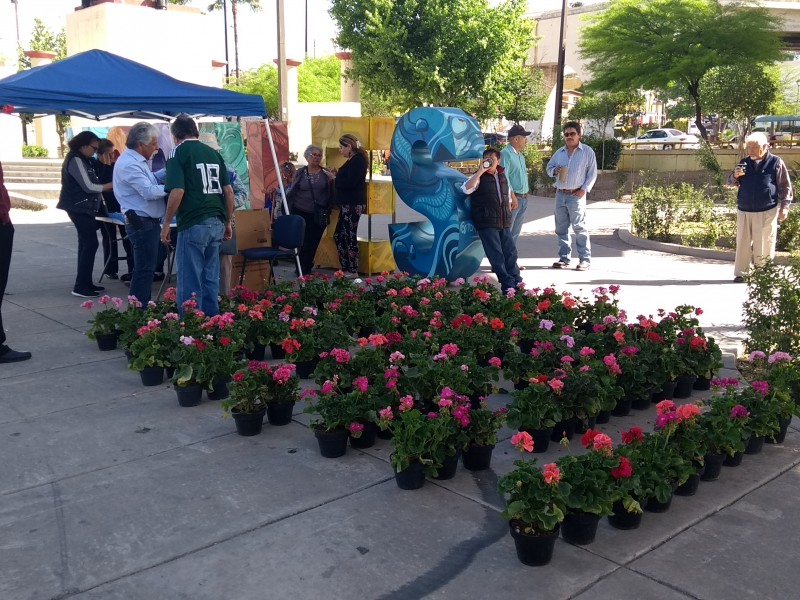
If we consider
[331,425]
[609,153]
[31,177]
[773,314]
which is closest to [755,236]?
[773,314]

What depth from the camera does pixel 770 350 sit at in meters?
5.64

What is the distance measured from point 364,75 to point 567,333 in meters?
32.5

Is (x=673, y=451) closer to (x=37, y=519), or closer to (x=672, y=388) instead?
(x=672, y=388)

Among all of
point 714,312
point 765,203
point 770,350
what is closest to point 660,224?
point 765,203

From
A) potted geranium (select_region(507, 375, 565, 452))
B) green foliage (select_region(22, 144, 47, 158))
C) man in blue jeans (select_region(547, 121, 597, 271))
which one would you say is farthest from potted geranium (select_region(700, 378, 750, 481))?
green foliage (select_region(22, 144, 47, 158))

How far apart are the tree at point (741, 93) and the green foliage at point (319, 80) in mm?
30885

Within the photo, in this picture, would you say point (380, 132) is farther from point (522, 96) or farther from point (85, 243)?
point (522, 96)

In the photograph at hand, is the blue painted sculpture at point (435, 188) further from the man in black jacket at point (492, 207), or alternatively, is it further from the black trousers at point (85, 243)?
the black trousers at point (85, 243)

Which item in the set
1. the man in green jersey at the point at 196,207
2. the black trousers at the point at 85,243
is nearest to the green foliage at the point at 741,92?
the black trousers at the point at 85,243

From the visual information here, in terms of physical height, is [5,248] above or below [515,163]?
below

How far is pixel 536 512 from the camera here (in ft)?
10.6

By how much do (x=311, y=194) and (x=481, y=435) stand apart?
587 cm

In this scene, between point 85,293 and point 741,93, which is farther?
point 741,93

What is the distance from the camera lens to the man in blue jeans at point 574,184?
Answer: 10148 millimetres
